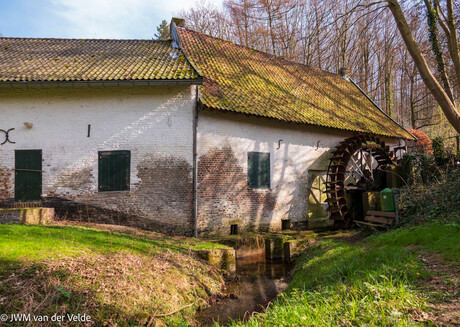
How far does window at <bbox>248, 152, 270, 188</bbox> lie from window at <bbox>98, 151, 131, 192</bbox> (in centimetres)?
386

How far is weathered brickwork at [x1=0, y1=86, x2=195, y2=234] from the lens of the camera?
912 centimetres

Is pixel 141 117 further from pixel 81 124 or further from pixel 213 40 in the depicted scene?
pixel 213 40

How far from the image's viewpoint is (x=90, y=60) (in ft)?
33.9

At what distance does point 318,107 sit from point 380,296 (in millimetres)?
10623

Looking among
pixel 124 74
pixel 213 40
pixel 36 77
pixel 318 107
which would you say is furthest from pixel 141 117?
pixel 318 107

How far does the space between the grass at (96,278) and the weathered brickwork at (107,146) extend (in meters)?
2.92

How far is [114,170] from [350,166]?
8.99m

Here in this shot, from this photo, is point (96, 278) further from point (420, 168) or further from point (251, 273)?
point (420, 168)

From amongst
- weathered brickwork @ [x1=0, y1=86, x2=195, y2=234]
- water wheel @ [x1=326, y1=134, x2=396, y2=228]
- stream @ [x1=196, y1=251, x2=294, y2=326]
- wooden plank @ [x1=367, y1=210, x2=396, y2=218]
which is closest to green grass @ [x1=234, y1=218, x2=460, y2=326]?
stream @ [x1=196, y1=251, x2=294, y2=326]

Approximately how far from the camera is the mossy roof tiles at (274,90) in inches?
414

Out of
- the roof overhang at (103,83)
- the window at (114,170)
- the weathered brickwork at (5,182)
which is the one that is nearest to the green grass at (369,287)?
the window at (114,170)

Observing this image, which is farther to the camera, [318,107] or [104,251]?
[318,107]

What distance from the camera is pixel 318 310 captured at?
3.12m

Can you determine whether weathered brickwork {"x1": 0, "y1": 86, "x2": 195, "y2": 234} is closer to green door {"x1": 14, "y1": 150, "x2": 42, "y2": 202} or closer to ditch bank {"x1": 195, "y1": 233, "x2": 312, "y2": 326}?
green door {"x1": 14, "y1": 150, "x2": 42, "y2": 202}
